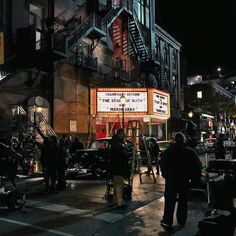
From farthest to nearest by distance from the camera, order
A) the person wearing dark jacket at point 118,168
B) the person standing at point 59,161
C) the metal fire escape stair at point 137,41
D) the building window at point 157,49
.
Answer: the building window at point 157,49
the metal fire escape stair at point 137,41
the person standing at point 59,161
the person wearing dark jacket at point 118,168

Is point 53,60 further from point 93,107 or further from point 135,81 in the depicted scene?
point 135,81

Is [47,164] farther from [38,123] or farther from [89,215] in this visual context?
[38,123]

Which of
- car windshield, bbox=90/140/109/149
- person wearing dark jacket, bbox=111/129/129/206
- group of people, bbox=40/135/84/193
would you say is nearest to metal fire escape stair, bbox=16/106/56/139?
car windshield, bbox=90/140/109/149

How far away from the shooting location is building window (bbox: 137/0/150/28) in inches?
1425

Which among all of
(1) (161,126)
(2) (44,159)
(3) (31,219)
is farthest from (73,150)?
(1) (161,126)

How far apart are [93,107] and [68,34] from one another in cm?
489

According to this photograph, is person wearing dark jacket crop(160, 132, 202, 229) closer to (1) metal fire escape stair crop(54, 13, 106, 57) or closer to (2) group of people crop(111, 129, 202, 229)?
(2) group of people crop(111, 129, 202, 229)

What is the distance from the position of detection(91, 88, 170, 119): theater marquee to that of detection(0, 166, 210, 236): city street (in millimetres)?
12606

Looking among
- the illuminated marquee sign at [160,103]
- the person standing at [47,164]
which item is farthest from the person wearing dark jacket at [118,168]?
the illuminated marquee sign at [160,103]

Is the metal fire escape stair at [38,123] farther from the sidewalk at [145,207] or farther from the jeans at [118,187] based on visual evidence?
the jeans at [118,187]

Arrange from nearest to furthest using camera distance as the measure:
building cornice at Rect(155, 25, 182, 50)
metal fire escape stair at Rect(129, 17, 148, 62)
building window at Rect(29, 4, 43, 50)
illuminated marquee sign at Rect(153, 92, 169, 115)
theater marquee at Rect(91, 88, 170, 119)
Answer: building window at Rect(29, 4, 43, 50)
theater marquee at Rect(91, 88, 170, 119)
illuminated marquee sign at Rect(153, 92, 169, 115)
metal fire escape stair at Rect(129, 17, 148, 62)
building cornice at Rect(155, 25, 182, 50)

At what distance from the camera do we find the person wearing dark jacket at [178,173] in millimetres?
7578

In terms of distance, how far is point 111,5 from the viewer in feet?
95.8

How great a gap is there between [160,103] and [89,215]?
59.8ft
